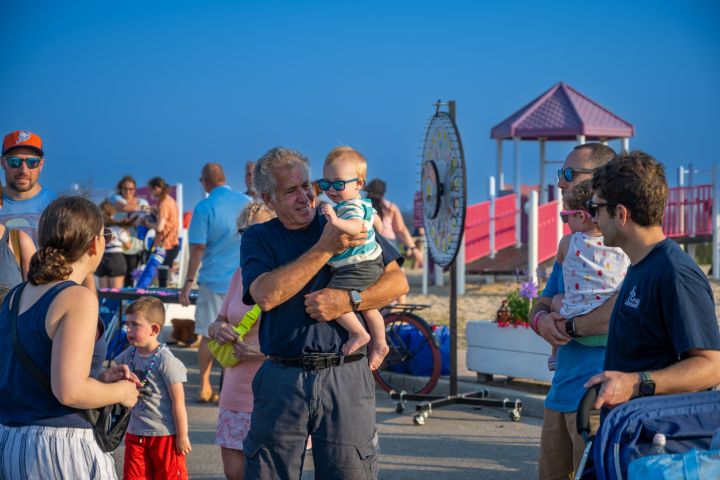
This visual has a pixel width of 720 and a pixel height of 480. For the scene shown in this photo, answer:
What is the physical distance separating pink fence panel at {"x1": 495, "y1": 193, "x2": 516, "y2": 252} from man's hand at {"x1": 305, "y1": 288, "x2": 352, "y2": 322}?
16811 millimetres

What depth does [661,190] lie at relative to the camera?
312 centimetres

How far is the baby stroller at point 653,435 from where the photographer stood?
8.27ft

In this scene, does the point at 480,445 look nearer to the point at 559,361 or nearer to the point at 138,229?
the point at 559,361

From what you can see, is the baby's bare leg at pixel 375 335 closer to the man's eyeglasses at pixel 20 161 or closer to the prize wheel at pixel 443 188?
the man's eyeglasses at pixel 20 161

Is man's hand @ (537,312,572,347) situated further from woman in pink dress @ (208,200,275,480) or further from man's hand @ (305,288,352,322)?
woman in pink dress @ (208,200,275,480)

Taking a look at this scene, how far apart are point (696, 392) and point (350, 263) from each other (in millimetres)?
1443

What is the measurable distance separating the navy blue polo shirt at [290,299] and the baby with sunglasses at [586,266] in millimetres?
1045

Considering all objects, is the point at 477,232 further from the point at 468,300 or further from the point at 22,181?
the point at 22,181

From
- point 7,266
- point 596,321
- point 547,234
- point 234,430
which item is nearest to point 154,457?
point 234,430

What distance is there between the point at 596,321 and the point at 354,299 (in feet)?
3.39

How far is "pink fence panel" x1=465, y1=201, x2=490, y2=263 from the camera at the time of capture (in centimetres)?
1967

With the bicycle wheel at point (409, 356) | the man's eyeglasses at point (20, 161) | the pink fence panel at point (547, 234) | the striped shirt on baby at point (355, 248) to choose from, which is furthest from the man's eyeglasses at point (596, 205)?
the pink fence panel at point (547, 234)

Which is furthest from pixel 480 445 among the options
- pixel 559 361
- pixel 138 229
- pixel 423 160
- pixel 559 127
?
pixel 559 127

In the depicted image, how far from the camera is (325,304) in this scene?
3.57m
